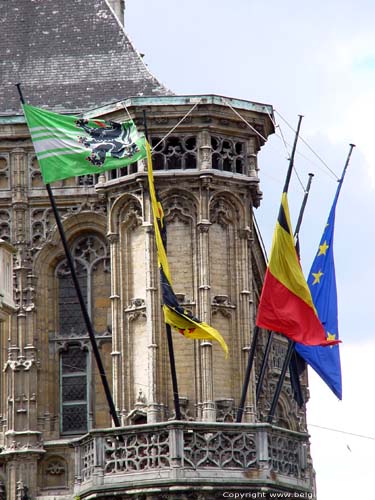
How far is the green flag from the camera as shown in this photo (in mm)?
43531

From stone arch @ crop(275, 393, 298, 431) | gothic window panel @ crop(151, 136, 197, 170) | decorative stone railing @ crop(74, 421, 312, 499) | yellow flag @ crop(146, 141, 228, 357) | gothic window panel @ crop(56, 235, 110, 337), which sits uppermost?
gothic window panel @ crop(151, 136, 197, 170)

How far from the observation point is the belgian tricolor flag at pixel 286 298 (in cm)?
4272

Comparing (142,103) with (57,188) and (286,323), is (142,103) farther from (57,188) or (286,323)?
(286,323)

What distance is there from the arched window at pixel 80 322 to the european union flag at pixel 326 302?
485cm

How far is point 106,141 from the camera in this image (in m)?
43.9

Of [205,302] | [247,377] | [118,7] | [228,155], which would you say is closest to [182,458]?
[247,377]

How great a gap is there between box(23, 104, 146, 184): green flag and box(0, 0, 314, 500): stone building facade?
212 centimetres

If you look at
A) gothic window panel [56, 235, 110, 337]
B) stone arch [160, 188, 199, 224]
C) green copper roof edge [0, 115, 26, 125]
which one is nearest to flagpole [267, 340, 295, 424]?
stone arch [160, 188, 199, 224]

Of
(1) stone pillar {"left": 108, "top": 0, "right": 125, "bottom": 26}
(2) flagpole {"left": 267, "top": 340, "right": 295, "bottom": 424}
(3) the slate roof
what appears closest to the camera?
(2) flagpole {"left": 267, "top": 340, "right": 295, "bottom": 424}

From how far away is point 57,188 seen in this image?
47.5m

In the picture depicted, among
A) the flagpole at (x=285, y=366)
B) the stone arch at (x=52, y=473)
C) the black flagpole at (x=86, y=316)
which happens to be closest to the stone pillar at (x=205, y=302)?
the flagpole at (x=285, y=366)

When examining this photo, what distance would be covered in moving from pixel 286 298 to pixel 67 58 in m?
10.1

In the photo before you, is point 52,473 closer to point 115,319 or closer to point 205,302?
point 115,319

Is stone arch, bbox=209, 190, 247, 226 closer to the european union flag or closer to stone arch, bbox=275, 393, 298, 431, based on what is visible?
the european union flag
